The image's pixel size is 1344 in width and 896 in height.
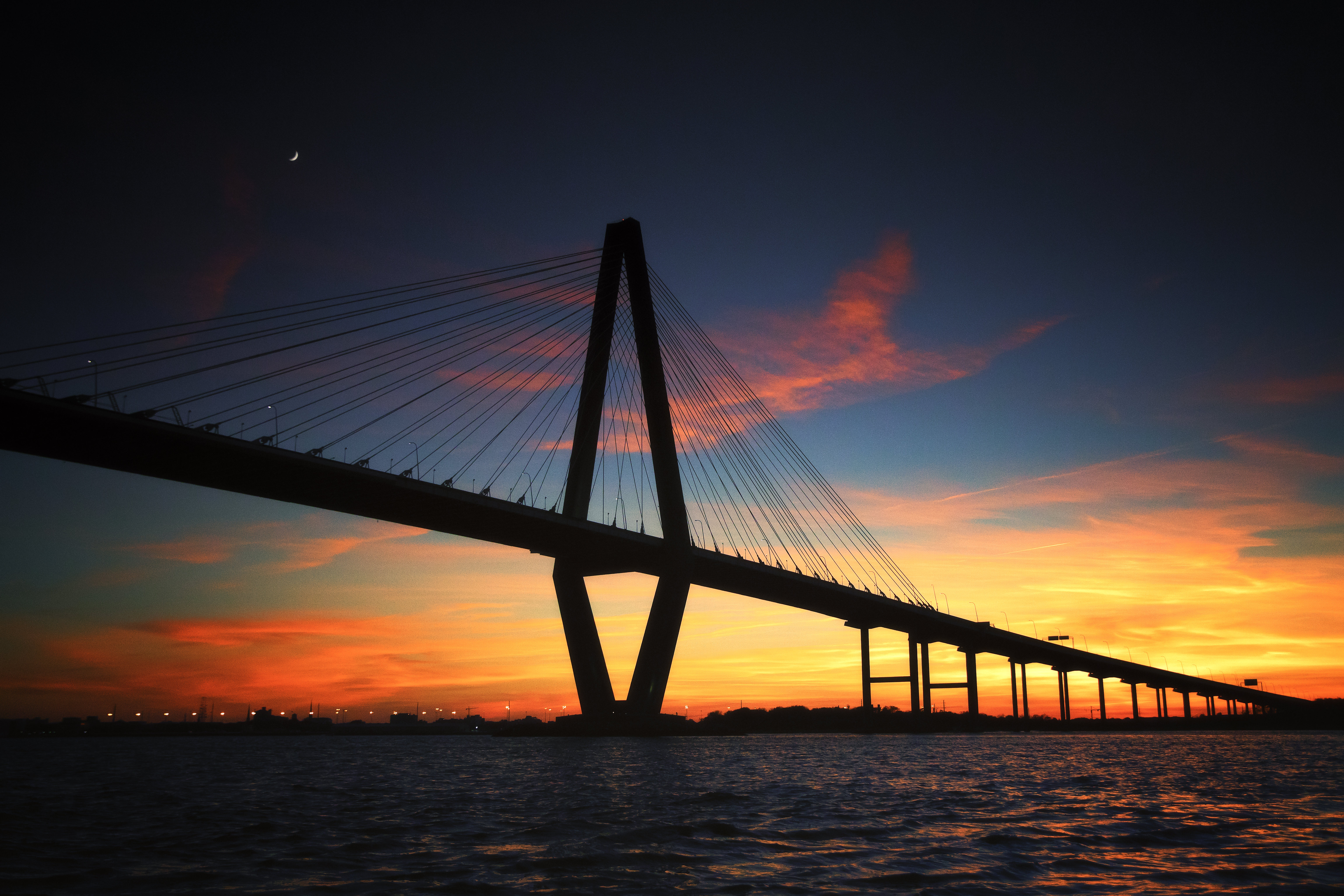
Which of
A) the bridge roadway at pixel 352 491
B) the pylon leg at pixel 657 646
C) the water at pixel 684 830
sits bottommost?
the water at pixel 684 830

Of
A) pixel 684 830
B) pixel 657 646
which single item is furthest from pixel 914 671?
pixel 684 830

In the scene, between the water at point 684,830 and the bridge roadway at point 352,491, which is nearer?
the water at point 684,830

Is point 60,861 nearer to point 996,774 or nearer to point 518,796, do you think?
point 518,796

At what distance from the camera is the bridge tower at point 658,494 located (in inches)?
1827

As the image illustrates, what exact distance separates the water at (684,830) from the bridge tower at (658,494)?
1258 cm

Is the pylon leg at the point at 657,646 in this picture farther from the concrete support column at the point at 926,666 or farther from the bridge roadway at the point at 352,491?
the concrete support column at the point at 926,666

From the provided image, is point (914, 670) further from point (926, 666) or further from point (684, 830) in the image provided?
point (684, 830)

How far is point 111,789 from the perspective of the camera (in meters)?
27.0

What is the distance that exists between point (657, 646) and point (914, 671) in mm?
47875

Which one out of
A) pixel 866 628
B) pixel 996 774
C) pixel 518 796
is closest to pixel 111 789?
pixel 518 796

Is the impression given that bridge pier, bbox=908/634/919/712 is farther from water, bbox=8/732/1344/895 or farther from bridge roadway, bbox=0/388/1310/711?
water, bbox=8/732/1344/895

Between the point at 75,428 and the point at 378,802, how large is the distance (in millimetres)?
18461

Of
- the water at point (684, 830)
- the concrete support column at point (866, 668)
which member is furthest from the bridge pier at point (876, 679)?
the water at point (684, 830)

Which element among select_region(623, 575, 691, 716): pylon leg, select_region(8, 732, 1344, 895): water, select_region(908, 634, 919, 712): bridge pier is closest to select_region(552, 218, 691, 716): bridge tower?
select_region(623, 575, 691, 716): pylon leg
